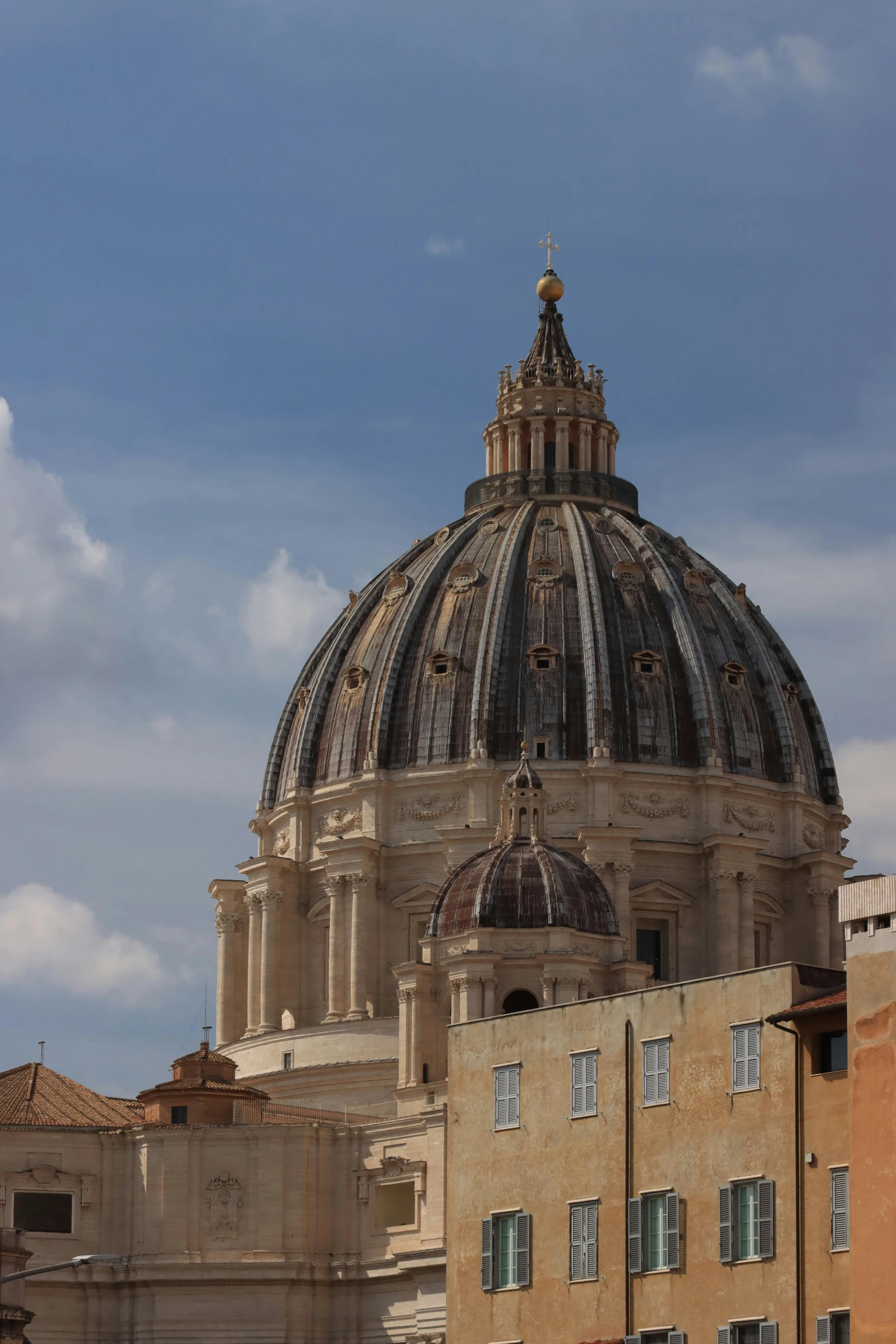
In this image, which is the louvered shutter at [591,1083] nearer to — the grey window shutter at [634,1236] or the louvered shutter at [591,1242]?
the louvered shutter at [591,1242]

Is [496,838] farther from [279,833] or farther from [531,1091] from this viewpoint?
[531,1091]

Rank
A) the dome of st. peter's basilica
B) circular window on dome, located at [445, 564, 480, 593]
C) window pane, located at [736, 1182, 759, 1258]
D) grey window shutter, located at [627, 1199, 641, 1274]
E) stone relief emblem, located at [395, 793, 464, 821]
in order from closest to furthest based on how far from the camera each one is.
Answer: window pane, located at [736, 1182, 759, 1258] < grey window shutter, located at [627, 1199, 641, 1274] < the dome of st. peter's basilica < stone relief emblem, located at [395, 793, 464, 821] < circular window on dome, located at [445, 564, 480, 593]

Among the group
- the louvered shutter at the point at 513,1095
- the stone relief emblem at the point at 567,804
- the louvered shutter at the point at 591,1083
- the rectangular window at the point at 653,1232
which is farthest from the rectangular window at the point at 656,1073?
the stone relief emblem at the point at 567,804

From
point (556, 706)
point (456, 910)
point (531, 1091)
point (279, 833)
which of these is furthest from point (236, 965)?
point (531, 1091)

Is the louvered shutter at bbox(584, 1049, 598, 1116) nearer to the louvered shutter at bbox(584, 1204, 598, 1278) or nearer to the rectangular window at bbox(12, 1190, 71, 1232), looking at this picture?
the louvered shutter at bbox(584, 1204, 598, 1278)

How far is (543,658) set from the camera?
117 metres

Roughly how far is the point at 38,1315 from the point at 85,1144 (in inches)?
183

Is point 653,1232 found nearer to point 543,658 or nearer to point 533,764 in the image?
point 533,764

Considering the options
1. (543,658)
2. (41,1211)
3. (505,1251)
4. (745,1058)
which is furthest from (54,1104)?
(745,1058)

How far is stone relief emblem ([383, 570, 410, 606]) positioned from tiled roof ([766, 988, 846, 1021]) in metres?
63.5

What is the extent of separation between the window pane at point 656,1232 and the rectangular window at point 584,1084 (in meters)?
2.49

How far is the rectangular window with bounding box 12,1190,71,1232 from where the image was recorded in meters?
90.9

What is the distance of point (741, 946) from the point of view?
111250 millimetres

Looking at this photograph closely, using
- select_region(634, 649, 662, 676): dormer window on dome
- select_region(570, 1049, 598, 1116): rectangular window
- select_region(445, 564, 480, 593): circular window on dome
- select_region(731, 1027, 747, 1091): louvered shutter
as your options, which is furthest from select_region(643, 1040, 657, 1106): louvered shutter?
select_region(445, 564, 480, 593): circular window on dome
